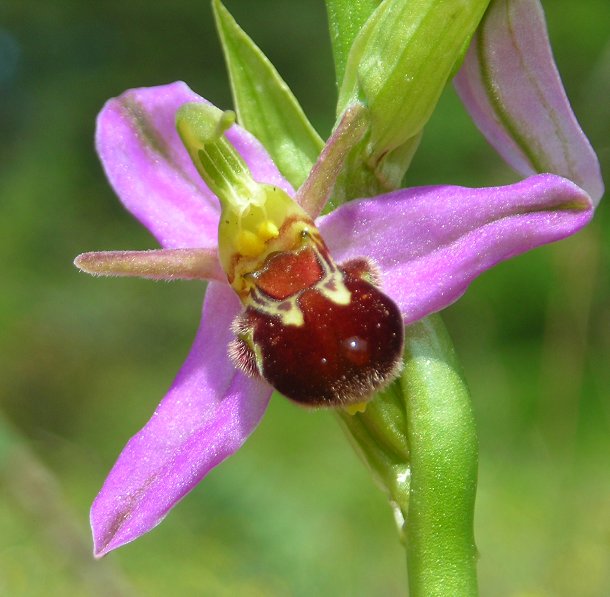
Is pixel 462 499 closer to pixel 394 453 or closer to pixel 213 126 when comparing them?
pixel 394 453

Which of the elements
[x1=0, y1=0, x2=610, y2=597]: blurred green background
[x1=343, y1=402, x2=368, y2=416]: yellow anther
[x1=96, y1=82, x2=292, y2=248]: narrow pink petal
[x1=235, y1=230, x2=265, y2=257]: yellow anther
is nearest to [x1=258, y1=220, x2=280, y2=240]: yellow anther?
[x1=235, y1=230, x2=265, y2=257]: yellow anther

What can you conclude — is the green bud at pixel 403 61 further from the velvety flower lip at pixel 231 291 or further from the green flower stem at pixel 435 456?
the green flower stem at pixel 435 456

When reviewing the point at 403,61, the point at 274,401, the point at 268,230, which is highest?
the point at 403,61

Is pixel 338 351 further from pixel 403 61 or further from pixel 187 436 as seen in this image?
pixel 403 61

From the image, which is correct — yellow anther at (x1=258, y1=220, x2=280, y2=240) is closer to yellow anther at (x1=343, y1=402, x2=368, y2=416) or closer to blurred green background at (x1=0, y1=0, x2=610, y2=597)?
yellow anther at (x1=343, y1=402, x2=368, y2=416)

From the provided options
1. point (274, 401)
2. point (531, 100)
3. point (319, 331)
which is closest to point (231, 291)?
point (319, 331)

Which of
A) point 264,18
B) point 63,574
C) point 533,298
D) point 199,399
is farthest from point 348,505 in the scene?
point 264,18

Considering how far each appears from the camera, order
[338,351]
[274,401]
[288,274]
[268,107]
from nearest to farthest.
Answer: [338,351] → [288,274] → [268,107] → [274,401]
